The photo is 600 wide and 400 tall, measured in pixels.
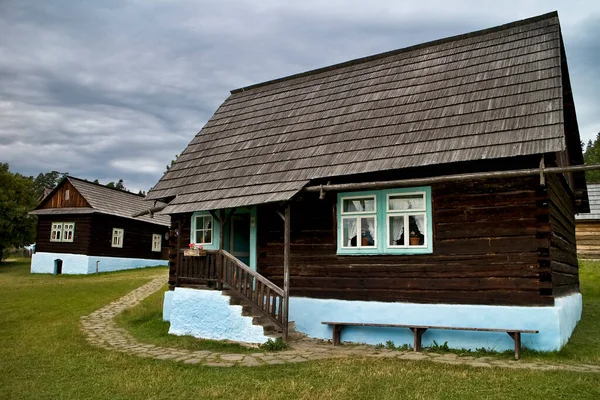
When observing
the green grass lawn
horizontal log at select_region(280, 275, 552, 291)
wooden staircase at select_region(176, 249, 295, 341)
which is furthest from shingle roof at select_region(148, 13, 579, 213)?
the green grass lawn

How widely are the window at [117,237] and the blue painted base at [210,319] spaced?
18.2 m

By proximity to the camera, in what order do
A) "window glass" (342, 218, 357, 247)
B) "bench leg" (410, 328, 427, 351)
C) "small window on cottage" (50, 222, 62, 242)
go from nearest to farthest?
"bench leg" (410, 328, 427, 351)
"window glass" (342, 218, 357, 247)
"small window on cottage" (50, 222, 62, 242)

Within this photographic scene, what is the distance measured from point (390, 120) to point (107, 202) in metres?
21.6

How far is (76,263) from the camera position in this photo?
2564 centimetres

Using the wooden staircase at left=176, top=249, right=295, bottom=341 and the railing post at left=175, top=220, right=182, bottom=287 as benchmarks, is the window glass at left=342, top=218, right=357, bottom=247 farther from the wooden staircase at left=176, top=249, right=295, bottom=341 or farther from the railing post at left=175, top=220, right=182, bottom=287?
the railing post at left=175, top=220, right=182, bottom=287

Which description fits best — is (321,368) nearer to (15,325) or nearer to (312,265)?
(312,265)

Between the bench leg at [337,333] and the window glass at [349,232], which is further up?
the window glass at [349,232]

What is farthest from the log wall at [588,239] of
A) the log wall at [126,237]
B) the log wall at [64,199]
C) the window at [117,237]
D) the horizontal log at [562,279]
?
the log wall at [64,199]

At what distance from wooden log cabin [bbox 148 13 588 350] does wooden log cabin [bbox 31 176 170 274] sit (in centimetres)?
1521

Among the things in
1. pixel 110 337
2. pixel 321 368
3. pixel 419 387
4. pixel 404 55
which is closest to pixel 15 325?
pixel 110 337

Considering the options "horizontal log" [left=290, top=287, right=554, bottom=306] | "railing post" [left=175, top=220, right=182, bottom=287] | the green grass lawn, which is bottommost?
the green grass lawn

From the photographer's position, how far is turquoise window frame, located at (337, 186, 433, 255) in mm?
8961

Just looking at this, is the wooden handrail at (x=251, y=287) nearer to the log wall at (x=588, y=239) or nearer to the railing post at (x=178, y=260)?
the railing post at (x=178, y=260)

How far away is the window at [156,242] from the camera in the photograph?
3008 cm
